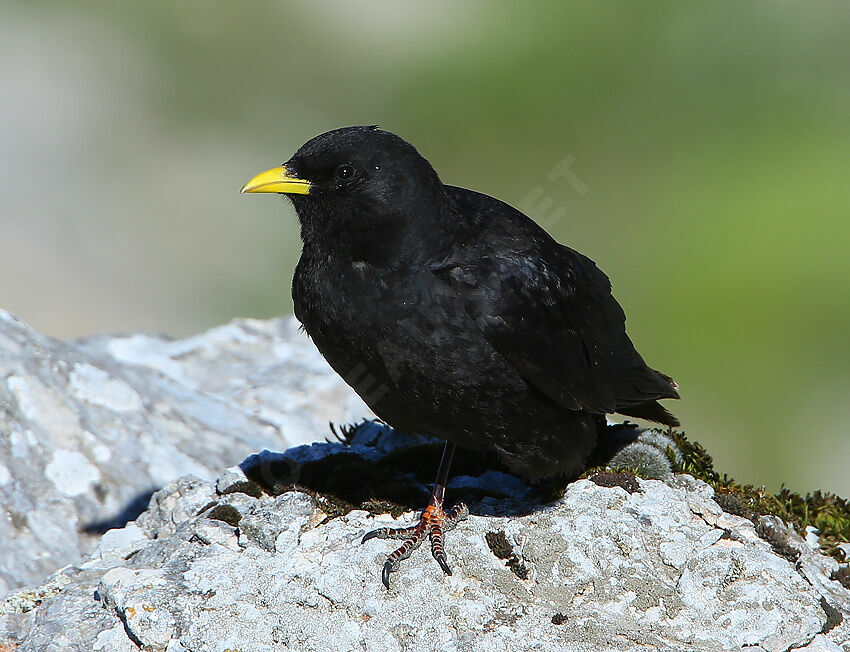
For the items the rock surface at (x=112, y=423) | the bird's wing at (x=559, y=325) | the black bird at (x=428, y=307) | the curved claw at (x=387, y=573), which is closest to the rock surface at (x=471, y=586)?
the curved claw at (x=387, y=573)

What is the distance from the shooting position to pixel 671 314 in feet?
46.9

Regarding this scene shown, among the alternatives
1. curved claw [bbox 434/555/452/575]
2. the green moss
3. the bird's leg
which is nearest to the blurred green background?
the green moss

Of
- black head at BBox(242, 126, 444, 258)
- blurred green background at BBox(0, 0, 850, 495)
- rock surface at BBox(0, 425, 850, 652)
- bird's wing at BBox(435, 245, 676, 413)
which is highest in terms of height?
blurred green background at BBox(0, 0, 850, 495)

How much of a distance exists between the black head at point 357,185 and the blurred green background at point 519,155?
24.4 ft

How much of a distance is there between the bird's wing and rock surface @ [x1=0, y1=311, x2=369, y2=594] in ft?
9.67

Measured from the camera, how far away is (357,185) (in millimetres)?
6164

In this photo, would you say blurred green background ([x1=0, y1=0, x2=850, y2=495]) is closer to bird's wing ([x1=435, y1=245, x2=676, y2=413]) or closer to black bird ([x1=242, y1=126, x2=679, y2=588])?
bird's wing ([x1=435, y1=245, x2=676, y2=413])

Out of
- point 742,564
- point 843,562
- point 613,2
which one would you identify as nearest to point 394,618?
point 742,564

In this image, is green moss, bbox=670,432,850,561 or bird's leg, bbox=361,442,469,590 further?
green moss, bbox=670,432,850,561

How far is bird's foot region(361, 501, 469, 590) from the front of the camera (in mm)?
6086

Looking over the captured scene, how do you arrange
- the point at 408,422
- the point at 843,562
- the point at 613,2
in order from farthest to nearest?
the point at 613,2 → the point at 843,562 → the point at 408,422

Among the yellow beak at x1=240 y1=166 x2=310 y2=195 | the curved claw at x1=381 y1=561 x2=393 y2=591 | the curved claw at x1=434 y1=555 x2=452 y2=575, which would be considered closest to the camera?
the curved claw at x1=381 y1=561 x2=393 y2=591

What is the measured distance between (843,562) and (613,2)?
1488 cm

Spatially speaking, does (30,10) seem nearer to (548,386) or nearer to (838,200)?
(838,200)
